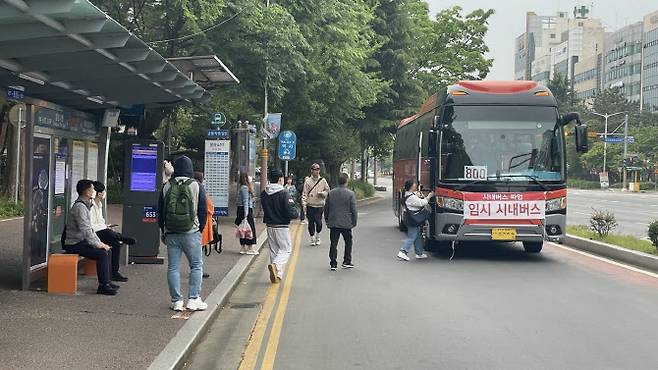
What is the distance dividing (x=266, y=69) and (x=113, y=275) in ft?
38.3

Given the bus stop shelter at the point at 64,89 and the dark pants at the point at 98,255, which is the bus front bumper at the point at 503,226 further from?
the dark pants at the point at 98,255

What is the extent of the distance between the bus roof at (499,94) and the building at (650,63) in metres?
99.0

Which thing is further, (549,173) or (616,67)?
(616,67)

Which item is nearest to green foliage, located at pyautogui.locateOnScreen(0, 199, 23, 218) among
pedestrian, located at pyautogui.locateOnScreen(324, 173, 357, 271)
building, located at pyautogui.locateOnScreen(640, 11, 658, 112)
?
pedestrian, located at pyautogui.locateOnScreen(324, 173, 357, 271)

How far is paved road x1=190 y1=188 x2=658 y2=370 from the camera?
649cm

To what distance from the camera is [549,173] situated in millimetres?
13203

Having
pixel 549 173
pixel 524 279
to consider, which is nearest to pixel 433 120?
pixel 549 173

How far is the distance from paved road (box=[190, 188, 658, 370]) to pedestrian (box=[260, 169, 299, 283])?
0.49 meters

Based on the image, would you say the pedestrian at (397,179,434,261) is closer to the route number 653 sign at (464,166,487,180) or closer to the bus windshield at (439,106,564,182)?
the bus windshield at (439,106,564,182)

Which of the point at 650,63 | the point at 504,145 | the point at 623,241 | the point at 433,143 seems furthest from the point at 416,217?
the point at 650,63

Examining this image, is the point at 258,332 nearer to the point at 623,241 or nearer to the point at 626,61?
the point at 623,241

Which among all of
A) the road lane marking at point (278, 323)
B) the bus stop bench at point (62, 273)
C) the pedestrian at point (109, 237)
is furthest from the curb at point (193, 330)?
the bus stop bench at point (62, 273)

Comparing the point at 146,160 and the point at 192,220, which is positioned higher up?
the point at 146,160

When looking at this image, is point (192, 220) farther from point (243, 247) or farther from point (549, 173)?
point (549, 173)
